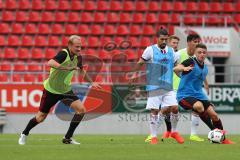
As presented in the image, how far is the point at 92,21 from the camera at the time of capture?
2717 centimetres

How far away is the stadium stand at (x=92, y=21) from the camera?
2614 cm

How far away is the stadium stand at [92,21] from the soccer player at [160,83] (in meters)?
10.4

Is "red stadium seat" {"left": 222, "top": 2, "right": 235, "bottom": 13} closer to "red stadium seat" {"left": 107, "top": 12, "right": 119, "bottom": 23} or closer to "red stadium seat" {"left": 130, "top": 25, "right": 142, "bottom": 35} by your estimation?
"red stadium seat" {"left": 130, "top": 25, "right": 142, "bottom": 35}

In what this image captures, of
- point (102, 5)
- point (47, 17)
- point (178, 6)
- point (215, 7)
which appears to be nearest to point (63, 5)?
point (47, 17)

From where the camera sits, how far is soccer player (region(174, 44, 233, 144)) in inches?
535

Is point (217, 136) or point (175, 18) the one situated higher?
point (175, 18)

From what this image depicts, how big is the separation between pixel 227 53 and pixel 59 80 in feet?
39.5

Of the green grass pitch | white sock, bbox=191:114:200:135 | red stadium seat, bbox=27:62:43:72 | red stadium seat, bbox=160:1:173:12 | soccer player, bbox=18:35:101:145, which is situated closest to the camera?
the green grass pitch

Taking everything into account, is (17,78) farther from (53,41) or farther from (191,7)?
(191,7)

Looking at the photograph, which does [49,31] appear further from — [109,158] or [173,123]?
[109,158]

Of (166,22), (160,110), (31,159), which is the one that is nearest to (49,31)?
(166,22)

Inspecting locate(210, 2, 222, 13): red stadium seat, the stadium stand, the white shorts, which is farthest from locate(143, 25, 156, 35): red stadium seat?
the white shorts

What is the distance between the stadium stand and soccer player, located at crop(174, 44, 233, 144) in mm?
11668

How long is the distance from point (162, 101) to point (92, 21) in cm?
1282
